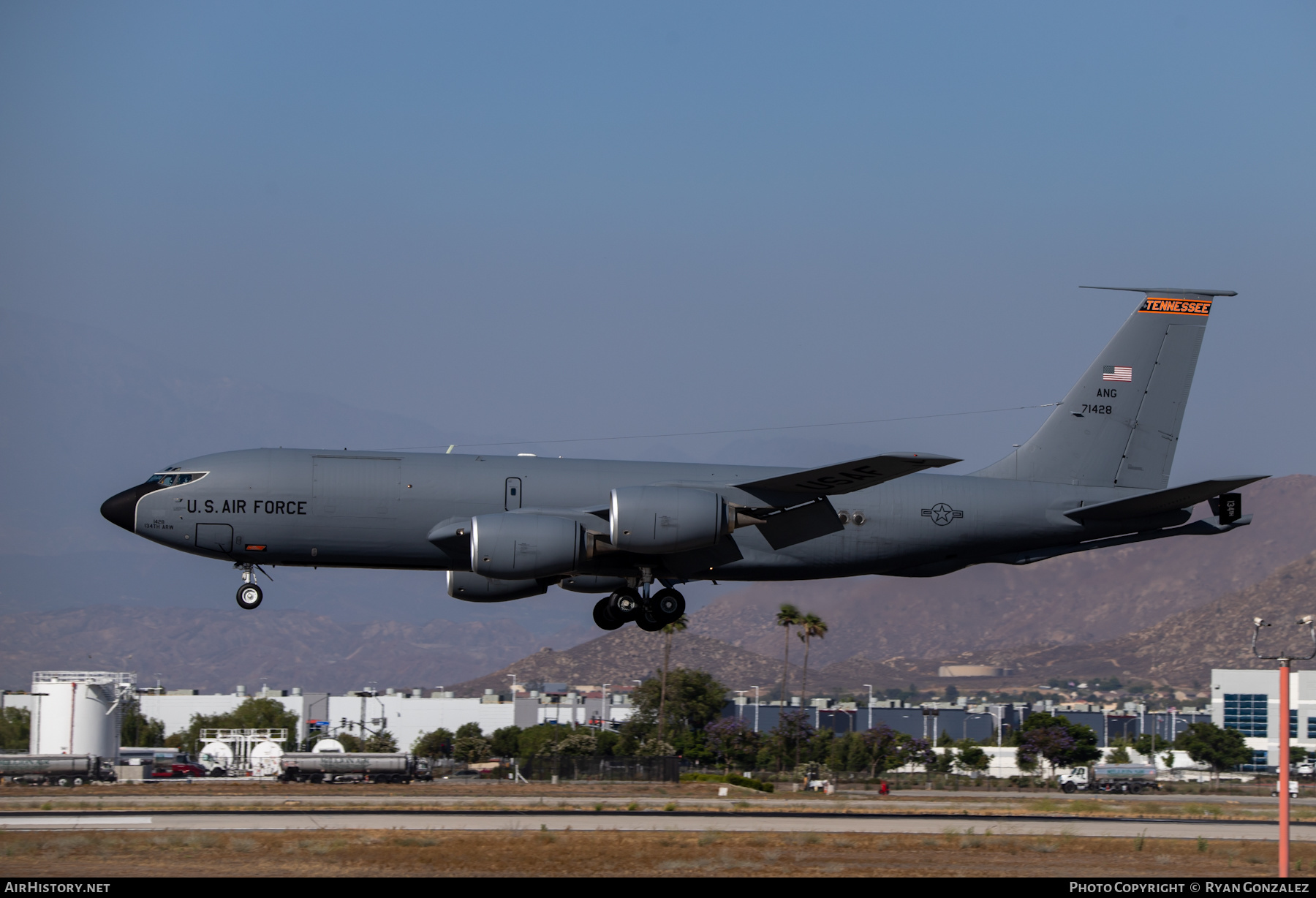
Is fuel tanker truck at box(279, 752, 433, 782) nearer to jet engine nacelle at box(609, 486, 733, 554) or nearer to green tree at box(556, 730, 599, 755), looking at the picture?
green tree at box(556, 730, 599, 755)

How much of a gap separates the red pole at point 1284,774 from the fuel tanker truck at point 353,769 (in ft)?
203

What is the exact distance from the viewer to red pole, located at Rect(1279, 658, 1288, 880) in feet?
85.4

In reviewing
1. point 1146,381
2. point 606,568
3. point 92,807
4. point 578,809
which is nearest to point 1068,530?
point 1146,381

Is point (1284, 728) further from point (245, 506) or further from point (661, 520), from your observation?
point (245, 506)

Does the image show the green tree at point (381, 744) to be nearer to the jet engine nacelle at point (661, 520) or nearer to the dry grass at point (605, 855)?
the dry grass at point (605, 855)

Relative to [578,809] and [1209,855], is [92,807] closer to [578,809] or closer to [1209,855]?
[578,809]

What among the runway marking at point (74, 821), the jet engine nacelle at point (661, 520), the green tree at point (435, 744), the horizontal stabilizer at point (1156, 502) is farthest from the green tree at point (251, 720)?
the horizontal stabilizer at point (1156, 502)

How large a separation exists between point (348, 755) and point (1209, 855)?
63487 millimetres

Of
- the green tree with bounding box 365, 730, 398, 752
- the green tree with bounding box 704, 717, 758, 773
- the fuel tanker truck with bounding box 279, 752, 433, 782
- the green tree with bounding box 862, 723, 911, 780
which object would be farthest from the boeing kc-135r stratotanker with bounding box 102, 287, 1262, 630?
the green tree with bounding box 365, 730, 398, 752

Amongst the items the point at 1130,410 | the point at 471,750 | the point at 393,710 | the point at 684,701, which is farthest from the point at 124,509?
the point at 393,710

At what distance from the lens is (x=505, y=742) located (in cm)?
15762

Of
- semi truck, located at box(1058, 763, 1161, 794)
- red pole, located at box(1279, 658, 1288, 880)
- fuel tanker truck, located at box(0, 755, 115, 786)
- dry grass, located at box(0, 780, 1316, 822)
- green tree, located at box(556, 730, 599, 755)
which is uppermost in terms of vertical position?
red pole, located at box(1279, 658, 1288, 880)

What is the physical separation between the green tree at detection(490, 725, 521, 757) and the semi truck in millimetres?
72300

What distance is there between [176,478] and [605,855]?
49.8ft
